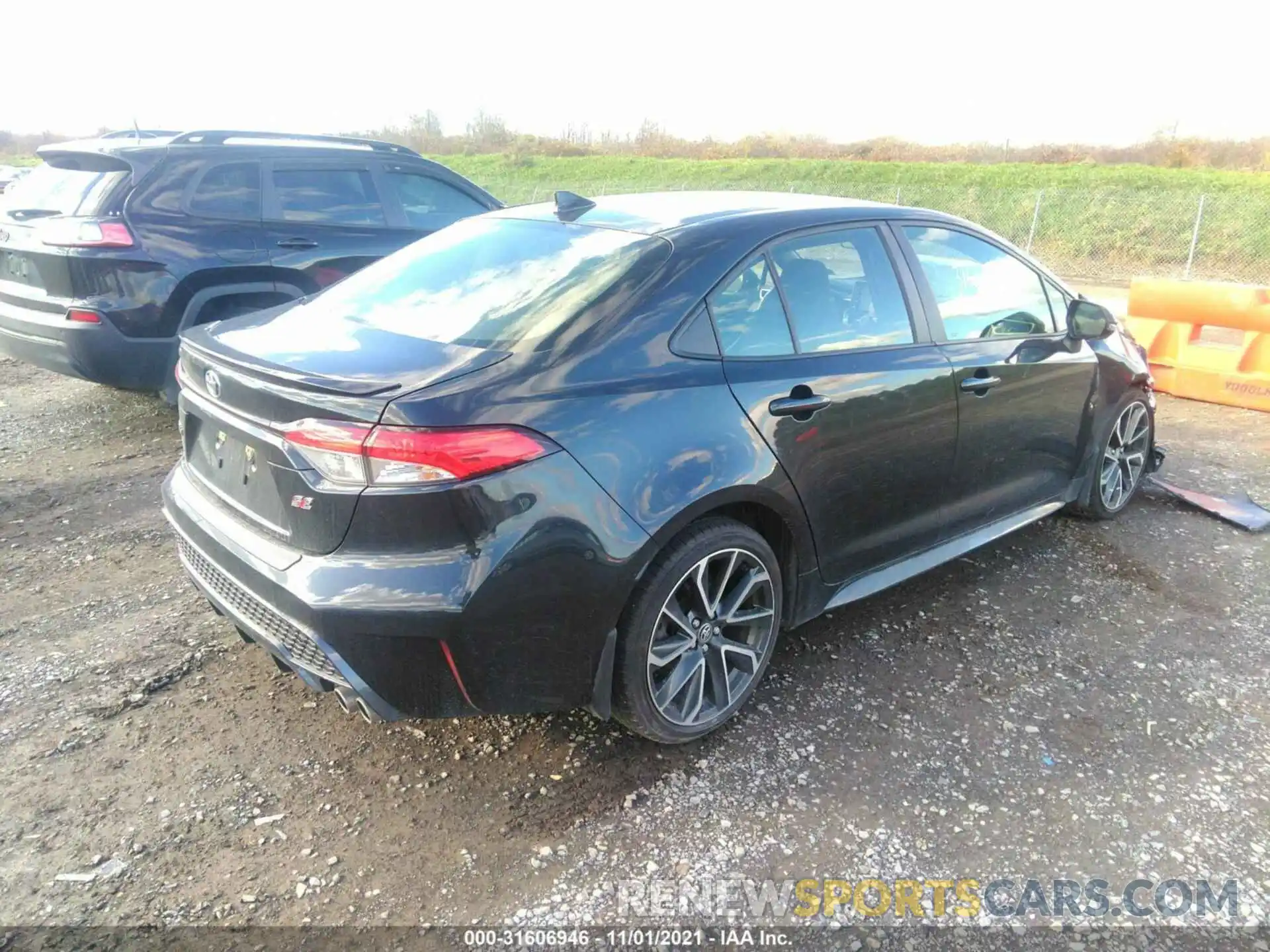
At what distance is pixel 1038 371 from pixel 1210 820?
1.95m

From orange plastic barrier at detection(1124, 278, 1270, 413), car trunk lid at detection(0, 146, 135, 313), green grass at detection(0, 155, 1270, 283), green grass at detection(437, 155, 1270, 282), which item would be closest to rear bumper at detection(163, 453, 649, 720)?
car trunk lid at detection(0, 146, 135, 313)

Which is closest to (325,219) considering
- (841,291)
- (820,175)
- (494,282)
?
(494,282)

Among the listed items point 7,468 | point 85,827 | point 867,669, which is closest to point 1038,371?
point 867,669

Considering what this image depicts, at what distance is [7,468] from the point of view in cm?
515

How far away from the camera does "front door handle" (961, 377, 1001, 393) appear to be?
349cm

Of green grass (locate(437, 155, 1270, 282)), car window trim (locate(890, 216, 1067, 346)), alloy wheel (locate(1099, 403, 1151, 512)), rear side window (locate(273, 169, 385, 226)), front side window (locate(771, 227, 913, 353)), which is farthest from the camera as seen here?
green grass (locate(437, 155, 1270, 282))

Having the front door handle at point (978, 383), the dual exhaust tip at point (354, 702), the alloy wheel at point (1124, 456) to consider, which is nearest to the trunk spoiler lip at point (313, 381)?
the dual exhaust tip at point (354, 702)

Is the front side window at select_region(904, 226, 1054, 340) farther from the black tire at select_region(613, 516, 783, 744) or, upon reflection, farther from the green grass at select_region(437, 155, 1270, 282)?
the green grass at select_region(437, 155, 1270, 282)

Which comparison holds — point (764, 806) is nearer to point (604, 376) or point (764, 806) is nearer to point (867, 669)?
point (867, 669)

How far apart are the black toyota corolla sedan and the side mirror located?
1.48 feet

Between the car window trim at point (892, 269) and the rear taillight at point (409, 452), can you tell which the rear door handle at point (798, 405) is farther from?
the rear taillight at point (409, 452)

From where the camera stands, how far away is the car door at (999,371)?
3.55 metres

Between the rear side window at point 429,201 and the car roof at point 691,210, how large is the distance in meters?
3.32

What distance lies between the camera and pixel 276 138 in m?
6.27
